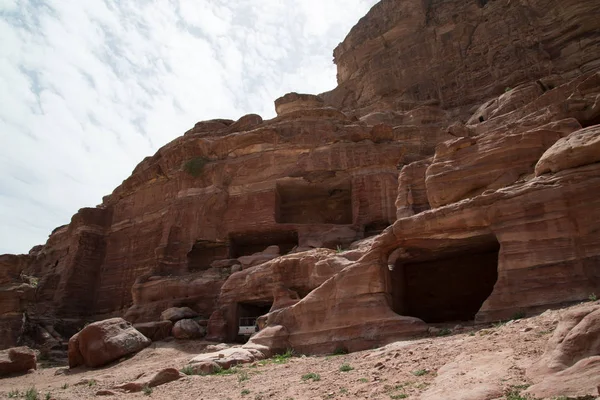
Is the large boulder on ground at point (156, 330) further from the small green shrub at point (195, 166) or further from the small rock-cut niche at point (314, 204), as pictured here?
the small green shrub at point (195, 166)

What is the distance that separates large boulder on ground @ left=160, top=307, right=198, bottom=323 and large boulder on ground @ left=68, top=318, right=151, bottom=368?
2278 millimetres

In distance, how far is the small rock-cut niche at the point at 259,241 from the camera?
2797cm

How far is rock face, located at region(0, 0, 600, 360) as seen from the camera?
11.7 m

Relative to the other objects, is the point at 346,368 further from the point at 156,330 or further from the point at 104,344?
the point at 156,330

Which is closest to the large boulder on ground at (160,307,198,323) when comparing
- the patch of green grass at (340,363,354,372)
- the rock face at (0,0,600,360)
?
the rock face at (0,0,600,360)

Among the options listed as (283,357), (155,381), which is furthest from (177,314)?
(155,381)

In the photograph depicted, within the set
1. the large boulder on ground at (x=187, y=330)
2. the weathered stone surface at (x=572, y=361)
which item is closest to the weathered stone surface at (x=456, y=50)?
the large boulder on ground at (x=187, y=330)

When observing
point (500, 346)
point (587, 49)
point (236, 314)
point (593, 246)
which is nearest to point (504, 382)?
point (500, 346)

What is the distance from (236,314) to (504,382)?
15.2m

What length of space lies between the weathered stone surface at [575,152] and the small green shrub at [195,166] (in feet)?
73.4

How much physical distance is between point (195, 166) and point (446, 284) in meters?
19.0

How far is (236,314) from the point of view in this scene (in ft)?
67.7

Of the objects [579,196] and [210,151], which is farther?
[210,151]

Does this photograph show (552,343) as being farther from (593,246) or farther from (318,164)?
(318,164)
